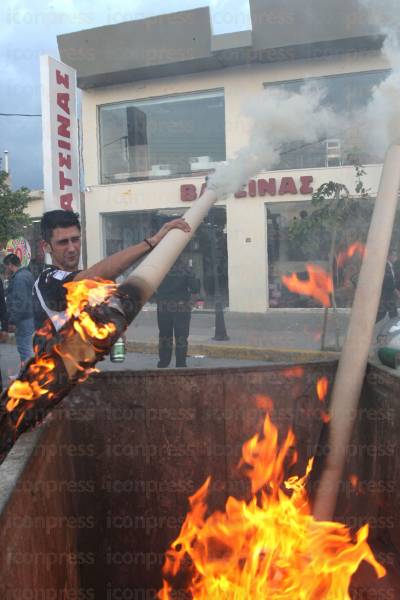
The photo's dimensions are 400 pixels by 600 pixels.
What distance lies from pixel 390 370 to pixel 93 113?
14.6 metres

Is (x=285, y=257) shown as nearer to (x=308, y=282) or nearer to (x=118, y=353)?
(x=308, y=282)

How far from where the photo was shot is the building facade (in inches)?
521

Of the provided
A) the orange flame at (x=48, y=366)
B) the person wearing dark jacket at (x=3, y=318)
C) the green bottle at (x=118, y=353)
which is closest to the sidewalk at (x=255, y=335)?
the green bottle at (x=118, y=353)

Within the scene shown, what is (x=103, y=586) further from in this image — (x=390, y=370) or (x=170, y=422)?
(x=390, y=370)

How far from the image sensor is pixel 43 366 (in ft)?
7.75

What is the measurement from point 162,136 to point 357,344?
13.8m

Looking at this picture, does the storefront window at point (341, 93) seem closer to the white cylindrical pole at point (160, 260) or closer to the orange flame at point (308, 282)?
the orange flame at point (308, 282)

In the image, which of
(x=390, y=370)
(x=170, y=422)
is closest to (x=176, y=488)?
(x=170, y=422)

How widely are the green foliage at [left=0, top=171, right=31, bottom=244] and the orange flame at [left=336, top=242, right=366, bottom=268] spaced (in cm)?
834

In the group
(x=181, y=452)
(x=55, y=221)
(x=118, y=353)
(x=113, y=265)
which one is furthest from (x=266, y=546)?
(x=118, y=353)

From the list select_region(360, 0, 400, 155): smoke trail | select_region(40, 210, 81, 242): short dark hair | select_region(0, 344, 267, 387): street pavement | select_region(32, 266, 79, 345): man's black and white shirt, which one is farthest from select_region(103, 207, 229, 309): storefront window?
select_region(32, 266, 79, 345): man's black and white shirt

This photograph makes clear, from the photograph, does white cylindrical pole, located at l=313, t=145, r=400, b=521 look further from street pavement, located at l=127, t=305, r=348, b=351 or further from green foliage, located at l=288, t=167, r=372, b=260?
street pavement, located at l=127, t=305, r=348, b=351

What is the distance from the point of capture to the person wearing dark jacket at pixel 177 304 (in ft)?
25.2

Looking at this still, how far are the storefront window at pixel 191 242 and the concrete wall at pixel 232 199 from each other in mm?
264
